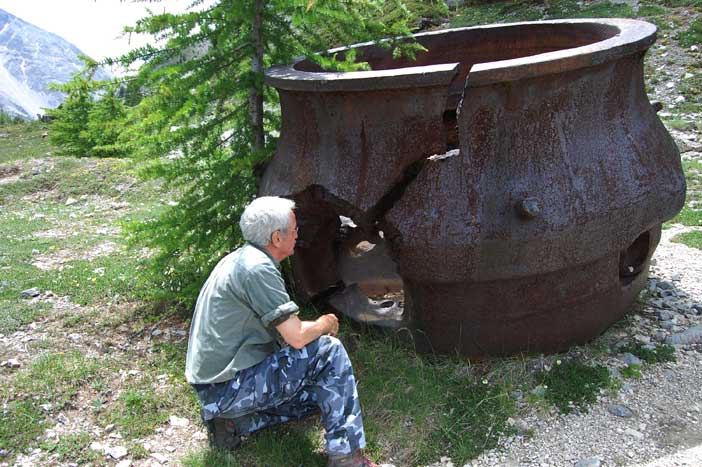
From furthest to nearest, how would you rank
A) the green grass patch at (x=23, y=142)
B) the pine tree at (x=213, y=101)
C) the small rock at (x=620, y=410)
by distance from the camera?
the green grass patch at (x=23, y=142)
the pine tree at (x=213, y=101)
the small rock at (x=620, y=410)

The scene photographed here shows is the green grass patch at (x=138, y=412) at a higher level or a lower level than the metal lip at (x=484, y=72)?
lower

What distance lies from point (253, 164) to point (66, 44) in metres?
14.4

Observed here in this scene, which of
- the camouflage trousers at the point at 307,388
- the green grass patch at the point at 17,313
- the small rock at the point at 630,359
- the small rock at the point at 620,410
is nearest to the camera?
the camouflage trousers at the point at 307,388

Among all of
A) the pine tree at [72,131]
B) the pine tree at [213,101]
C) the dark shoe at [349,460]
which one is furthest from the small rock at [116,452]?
the pine tree at [72,131]

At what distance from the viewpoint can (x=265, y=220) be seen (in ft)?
10.0

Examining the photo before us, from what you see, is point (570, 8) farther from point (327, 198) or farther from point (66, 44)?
point (66, 44)

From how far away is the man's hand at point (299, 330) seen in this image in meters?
2.97

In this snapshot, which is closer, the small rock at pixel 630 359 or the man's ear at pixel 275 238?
the man's ear at pixel 275 238

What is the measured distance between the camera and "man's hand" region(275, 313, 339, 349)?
2.97 m

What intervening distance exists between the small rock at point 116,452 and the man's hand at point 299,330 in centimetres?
111

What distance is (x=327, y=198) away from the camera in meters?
3.89

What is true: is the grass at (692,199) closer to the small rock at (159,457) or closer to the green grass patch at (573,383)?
the green grass patch at (573,383)

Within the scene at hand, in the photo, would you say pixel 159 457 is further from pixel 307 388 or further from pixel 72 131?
pixel 72 131

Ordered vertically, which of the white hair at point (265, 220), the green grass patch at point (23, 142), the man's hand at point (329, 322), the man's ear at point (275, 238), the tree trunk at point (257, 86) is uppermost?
the tree trunk at point (257, 86)
